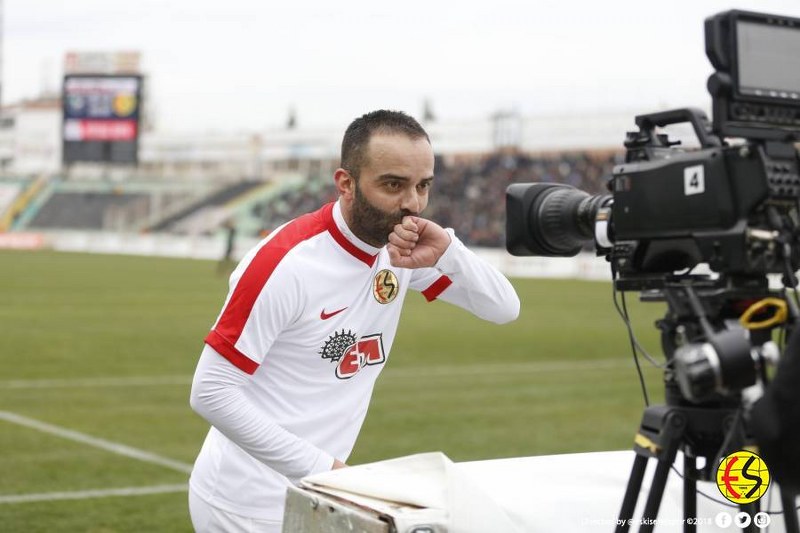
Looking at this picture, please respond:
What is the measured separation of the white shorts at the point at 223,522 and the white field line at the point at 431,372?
8455 mm

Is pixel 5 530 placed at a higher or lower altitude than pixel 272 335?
lower

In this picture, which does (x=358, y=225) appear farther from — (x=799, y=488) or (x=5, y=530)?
(x=5, y=530)

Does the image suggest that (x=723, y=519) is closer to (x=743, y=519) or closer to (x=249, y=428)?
(x=743, y=519)

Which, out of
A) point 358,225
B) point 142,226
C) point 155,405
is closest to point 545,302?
point 155,405

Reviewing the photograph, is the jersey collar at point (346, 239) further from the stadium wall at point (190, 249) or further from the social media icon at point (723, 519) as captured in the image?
the stadium wall at point (190, 249)

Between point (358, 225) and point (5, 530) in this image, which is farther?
point (5, 530)

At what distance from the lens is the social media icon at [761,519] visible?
270cm

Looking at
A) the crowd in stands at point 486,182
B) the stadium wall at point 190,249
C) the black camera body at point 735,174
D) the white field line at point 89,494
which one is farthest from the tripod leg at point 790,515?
the crowd in stands at point 486,182

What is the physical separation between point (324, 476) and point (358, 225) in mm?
854

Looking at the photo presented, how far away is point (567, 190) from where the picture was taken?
307cm

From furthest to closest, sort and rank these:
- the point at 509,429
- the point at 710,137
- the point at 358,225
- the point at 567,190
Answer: the point at 509,429 < the point at 358,225 < the point at 567,190 < the point at 710,137

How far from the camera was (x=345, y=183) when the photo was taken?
10.9 feet

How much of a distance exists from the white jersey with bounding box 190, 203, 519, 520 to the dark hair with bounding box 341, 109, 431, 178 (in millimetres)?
226

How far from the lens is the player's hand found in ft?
10.1
